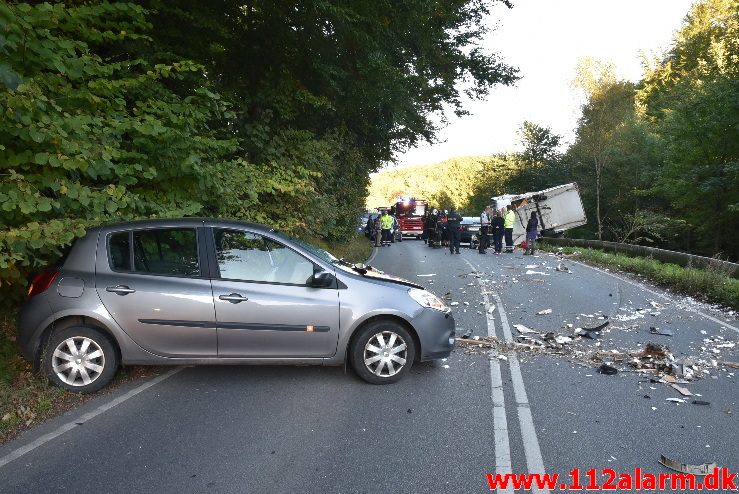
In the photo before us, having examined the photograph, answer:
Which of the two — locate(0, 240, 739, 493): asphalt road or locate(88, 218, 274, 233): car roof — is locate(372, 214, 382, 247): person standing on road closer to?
locate(0, 240, 739, 493): asphalt road

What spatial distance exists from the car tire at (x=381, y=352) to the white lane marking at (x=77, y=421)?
2074 millimetres

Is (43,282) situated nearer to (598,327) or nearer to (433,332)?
(433,332)

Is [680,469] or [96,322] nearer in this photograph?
[680,469]

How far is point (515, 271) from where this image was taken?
16.6 m

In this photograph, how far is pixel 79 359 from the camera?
522 cm

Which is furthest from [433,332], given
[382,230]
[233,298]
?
[382,230]

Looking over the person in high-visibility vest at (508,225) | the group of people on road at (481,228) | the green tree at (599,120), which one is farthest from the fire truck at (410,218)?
the person in high-visibility vest at (508,225)

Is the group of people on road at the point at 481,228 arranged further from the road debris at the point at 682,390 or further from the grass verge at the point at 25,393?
the grass verge at the point at 25,393

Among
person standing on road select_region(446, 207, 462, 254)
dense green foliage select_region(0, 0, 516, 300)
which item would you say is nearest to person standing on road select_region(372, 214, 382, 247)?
person standing on road select_region(446, 207, 462, 254)

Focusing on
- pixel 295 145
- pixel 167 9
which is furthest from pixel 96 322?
pixel 295 145

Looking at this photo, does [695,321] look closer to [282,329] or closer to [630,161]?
[282,329]

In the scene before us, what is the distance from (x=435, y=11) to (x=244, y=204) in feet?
22.7

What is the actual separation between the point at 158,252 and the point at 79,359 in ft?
4.08

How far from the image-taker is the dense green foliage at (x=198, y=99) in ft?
17.6
